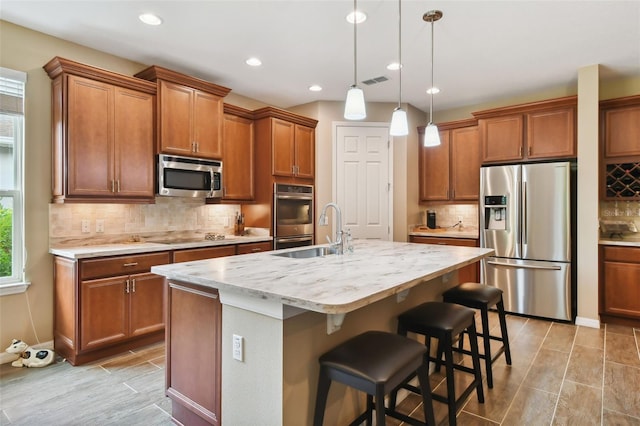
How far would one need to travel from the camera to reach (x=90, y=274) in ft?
9.47

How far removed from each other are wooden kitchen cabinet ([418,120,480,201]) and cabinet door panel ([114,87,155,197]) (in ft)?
12.4

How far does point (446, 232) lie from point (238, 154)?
9.97 feet

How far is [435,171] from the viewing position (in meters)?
5.41

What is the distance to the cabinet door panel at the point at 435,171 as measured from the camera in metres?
5.31

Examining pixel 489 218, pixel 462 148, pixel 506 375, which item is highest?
pixel 462 148

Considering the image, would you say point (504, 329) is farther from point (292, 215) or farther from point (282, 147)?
point (282, 147)

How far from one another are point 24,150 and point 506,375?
4.26 meters

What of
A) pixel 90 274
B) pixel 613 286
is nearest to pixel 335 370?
pixel 90 274

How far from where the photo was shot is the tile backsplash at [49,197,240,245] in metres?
3.27

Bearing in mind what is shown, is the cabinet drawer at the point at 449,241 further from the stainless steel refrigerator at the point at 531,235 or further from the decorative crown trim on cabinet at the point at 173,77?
the decorative crown trim on cabinet at the point at 173,77

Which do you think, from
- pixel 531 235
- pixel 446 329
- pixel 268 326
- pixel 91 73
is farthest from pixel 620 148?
pixel 91 73

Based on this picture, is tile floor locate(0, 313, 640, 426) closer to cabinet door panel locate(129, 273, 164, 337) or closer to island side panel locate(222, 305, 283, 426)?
cabinet door panel locate(129, 273, 164, 337)

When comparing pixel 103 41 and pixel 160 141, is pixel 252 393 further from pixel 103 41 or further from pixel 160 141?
pixel 103 41

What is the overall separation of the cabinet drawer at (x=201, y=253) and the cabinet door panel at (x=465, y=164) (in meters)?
3.28
